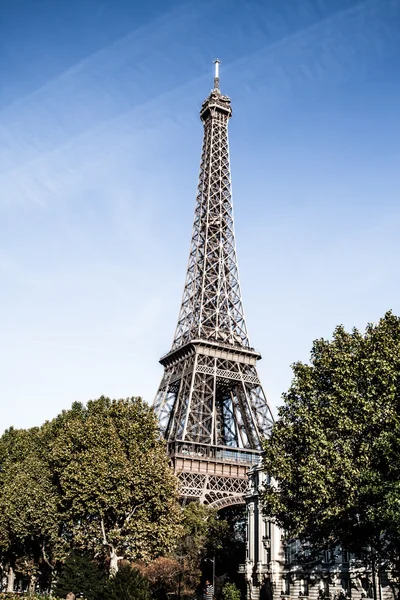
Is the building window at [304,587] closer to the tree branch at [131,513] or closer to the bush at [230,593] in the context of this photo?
the bush at [230,593]

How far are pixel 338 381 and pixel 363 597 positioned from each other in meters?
19.7

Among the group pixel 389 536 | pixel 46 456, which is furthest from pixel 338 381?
pixel 46 456

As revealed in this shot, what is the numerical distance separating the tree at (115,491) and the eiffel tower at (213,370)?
20946mm

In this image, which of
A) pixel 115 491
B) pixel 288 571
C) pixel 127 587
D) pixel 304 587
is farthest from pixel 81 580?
pixel 288 571

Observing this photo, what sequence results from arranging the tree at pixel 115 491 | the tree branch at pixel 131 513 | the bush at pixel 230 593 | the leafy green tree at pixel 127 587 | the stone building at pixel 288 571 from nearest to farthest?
the leafy green tree at pixel 127 587, the stone building at pixel 288 571, the tree at pixel 115 491, the tree branch at pixel 131 513, the bush at pixel 230 593

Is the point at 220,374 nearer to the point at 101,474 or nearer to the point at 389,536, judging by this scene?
the point at 101,474

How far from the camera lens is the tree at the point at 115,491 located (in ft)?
141

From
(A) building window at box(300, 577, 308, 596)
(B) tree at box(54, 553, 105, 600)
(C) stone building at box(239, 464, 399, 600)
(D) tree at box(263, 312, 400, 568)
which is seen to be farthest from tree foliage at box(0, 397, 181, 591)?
(D) tree at box(263, 312, 400, 568)

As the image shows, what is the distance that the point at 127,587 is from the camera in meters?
31.0

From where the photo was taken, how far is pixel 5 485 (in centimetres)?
5350

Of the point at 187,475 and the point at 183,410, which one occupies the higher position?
the point at 183,410

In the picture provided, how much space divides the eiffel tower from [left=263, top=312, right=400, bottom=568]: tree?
34.9 meters

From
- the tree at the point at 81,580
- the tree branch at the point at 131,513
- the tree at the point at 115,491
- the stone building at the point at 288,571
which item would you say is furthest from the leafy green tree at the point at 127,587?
the stone building at the point at 288,571

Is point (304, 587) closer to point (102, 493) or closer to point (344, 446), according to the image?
point (102, 493)
